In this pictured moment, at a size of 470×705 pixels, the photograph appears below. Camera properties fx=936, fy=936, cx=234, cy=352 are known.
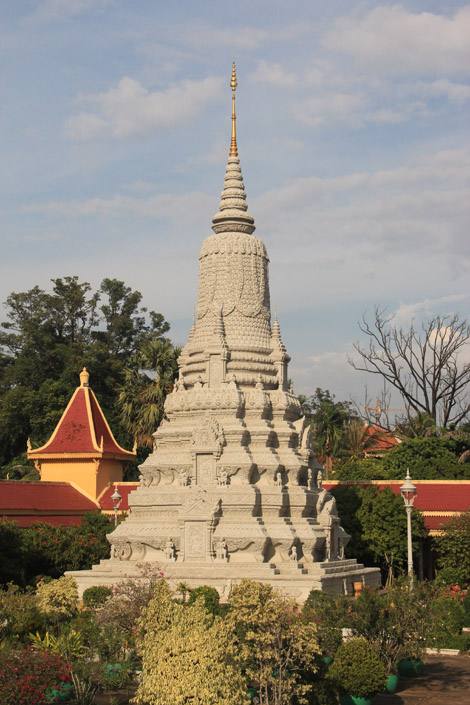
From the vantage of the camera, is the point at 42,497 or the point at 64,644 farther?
the point at 42,497

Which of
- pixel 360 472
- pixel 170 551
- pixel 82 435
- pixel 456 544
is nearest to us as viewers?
pixel 170 551

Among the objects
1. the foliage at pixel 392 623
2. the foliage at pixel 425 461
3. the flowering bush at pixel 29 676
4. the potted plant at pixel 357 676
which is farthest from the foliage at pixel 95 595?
the foliage at pixel 425 461

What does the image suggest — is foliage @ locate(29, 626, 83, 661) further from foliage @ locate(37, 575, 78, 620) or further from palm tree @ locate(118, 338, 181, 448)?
palm tree @ locate(118, 338, 181, 448)

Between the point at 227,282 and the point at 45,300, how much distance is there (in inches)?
1316

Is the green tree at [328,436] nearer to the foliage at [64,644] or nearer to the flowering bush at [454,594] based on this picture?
the flowering bush at [454,594]

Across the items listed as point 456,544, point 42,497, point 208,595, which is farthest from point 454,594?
point 42,497

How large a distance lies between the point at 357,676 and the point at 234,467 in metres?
12.5

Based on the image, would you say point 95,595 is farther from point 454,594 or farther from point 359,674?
point 454,594

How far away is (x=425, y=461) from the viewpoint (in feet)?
161

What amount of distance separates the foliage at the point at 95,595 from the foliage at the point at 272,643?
33.5ft

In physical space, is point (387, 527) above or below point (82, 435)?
below

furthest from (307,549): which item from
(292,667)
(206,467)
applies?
(292,667)

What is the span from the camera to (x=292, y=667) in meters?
17.2

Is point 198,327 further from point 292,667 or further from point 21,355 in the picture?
point 21,355
